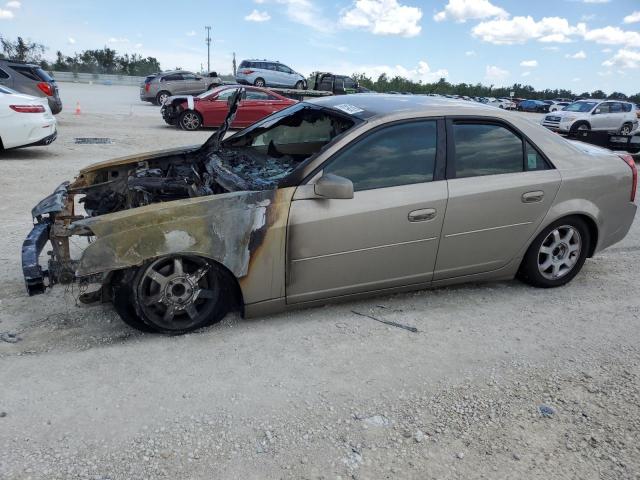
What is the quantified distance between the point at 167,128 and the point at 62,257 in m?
13.6

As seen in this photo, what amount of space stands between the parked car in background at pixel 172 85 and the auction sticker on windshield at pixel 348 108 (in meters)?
22.5

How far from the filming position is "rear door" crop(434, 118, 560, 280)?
374 cm

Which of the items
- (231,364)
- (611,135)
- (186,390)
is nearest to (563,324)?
(231,364)

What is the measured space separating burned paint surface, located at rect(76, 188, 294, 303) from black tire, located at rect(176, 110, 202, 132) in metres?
13.2

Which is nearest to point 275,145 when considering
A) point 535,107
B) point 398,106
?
point 398,106

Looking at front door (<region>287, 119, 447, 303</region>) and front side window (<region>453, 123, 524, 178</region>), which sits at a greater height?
front side window (<region>453, 123, 524, 178</region>)

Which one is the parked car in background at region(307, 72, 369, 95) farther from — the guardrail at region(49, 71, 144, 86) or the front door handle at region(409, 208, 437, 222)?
the guardrail at region(49, 71, 144, 86)

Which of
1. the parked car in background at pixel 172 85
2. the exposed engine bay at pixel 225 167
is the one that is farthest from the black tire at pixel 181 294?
the parked car in background at pixel 172 85

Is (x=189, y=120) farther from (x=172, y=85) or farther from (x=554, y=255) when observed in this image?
(x=554, y=255)

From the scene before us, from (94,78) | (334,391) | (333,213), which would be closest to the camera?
(334,391)

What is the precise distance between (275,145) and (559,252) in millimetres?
2580

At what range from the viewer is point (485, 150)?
3875 millimetres

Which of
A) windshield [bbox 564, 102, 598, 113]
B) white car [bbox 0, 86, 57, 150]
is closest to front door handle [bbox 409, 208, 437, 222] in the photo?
white car [bbox 0, 86, 57, 150]

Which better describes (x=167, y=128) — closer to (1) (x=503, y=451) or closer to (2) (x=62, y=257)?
(2) (x=62, y=257)
